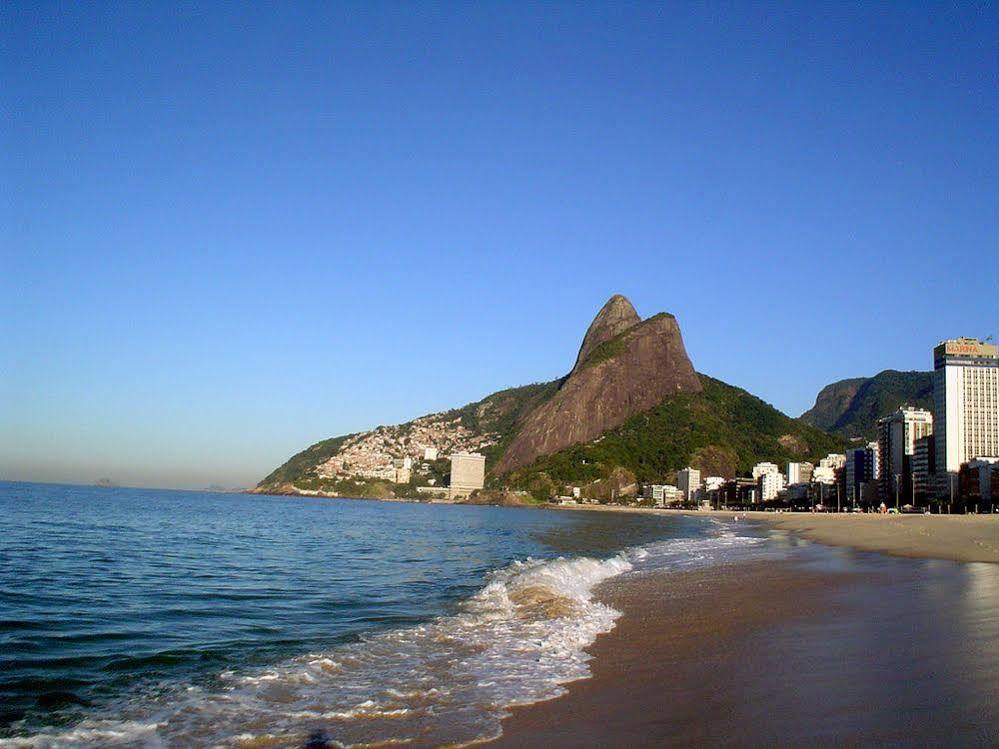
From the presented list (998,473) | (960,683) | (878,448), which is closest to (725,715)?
(960,683)

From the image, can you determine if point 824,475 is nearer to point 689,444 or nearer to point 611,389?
point 689,444

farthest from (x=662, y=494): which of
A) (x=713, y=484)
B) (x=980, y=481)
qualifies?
(x=980, y=481)

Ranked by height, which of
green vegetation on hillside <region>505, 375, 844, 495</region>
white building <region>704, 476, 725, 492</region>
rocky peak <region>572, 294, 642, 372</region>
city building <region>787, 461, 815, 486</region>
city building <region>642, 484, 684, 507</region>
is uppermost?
rocky peak <region>572, 294, 642, 372</region>

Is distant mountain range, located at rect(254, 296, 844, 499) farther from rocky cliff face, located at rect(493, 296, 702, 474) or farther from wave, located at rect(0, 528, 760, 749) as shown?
wave, located at rect(0, 528, 760, 749)

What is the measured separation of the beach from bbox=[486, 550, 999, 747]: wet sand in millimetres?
14

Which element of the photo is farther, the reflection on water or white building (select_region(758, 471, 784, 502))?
white building (select_region(758, 471, 784, 502))

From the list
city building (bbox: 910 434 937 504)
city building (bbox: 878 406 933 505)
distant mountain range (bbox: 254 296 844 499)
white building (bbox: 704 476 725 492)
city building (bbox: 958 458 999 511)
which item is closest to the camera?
city building (bbox: 958 458 999 511)

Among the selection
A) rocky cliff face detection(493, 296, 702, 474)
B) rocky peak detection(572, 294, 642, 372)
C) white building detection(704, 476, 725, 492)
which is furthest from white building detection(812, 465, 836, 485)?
rocky peak detection(572, 294, 642, 372)

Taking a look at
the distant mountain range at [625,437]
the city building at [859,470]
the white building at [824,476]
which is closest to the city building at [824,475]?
the white building at [824,476]

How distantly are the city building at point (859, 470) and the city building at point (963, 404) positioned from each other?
13.5 meters

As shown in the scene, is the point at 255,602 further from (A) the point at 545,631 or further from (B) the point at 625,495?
(B) the point at 625,495

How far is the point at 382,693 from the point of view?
21.8 feet

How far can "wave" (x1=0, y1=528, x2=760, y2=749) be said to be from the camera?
18.0 feet

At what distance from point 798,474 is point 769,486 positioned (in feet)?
43.4
